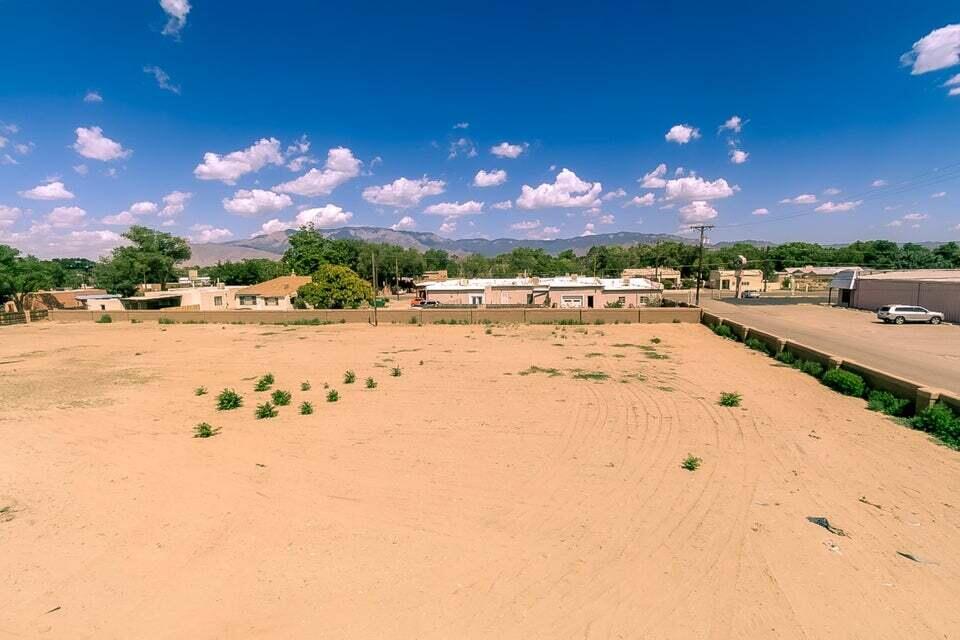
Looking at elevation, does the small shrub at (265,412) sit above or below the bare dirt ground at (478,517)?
above

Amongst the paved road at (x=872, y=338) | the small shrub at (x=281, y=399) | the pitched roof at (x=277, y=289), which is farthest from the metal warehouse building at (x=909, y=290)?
the pitched roof at (x=277, y=289)

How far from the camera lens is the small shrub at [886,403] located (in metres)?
12.3

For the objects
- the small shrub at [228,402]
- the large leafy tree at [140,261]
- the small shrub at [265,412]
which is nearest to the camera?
the small shrub at [265,412]

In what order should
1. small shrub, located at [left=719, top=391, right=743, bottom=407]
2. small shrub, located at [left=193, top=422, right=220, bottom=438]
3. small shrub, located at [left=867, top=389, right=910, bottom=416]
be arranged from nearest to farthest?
1. small shrub, located at [left=193, top=422, right=220, bottom=438]
2. small shrub, located at [left=867, top=389, right=910, bottom=416]
3. small shrub, located at [left=719, top=391, right=743, bottom=407]

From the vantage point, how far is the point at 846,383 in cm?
1438

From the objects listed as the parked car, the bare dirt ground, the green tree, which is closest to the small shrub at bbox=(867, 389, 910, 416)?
the bare dirt ground

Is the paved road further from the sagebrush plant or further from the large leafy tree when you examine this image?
the large leafy tree

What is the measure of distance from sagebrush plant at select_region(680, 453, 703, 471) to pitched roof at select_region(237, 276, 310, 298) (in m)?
46.5

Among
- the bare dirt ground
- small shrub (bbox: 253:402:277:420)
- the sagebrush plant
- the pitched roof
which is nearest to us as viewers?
the bare dirt ground

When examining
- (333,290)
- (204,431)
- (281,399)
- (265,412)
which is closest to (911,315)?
(281,399)

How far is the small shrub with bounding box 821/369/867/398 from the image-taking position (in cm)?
1408

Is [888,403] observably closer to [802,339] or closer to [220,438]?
[802,339]

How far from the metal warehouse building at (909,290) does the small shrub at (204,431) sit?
43454 millimetres

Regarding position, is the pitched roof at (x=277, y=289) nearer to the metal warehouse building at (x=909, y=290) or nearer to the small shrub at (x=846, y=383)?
the small shrub at (x=846, y=383)
